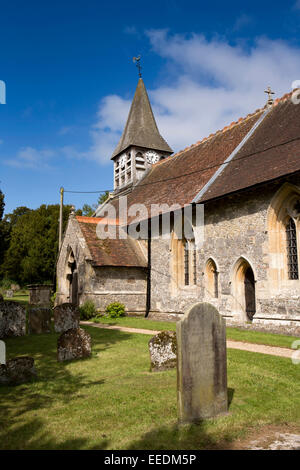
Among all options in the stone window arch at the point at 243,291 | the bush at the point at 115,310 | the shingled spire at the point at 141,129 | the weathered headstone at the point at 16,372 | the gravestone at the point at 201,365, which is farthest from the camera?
the shingled spire at the point at 141,129

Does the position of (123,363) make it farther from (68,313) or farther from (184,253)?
(184,253)

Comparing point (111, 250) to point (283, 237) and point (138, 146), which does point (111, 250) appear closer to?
point (283, 237)

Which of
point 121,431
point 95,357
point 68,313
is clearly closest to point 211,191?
point 68,313

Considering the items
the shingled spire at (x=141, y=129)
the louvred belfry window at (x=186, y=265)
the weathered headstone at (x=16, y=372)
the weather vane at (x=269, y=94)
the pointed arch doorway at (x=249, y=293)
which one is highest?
the shingled spire at (x=141, y=129)

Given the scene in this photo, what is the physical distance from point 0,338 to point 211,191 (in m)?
8.86

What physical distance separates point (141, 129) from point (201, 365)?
2550 centimetres

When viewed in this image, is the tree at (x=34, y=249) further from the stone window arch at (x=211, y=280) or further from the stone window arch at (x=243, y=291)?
the stone window arch at (x=243, y=291)

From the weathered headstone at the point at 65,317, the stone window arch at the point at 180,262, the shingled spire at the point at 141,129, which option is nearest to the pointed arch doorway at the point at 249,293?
the stone window arch at the point at 180,262

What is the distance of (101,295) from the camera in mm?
17562

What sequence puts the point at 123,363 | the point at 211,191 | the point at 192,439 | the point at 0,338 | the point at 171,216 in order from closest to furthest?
the point at 192,439
the point at 123,363
the point at 0,338
the point at 211,191
the point at 171,216

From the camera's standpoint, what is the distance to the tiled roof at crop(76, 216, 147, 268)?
→ 59.0 feet

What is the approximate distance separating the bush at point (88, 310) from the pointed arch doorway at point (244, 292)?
22.3ft

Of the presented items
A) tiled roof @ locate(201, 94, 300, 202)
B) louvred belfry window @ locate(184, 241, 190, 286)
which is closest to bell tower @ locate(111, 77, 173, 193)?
louvred belfry window @ locate(184, 241, 190, 286)

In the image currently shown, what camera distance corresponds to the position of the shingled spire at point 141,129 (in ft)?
89.8
